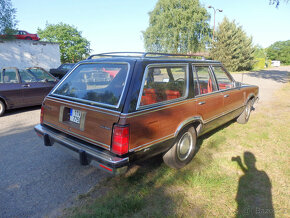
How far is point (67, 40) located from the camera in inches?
2067

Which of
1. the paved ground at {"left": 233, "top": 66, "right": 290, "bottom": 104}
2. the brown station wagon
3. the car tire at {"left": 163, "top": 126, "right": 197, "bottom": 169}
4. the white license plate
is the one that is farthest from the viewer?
the paved ground at {"left": 233, "top": 66, "right": 290, "bottom": 104}

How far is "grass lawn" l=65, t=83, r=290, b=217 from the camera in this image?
2398 millimetres

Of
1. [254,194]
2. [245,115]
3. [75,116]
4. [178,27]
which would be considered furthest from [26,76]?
[178,27]

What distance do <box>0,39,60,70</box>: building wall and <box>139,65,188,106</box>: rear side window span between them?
21.8m

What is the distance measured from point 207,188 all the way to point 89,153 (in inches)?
65.8

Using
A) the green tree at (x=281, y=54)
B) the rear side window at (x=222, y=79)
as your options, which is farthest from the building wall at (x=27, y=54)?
the green tree at (x=281, y=54)

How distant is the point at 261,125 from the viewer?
543 cm

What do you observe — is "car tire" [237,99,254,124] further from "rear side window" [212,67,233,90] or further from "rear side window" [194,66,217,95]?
"rear side window" [194,66,217,95]

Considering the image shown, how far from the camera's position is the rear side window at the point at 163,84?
8.60ft

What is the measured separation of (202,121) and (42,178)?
Answer: 8.91 feet

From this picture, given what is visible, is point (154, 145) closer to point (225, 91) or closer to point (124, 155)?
point (124, 155)

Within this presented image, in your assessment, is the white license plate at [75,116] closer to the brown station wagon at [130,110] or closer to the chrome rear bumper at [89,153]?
the brown station wagon at [130,110]

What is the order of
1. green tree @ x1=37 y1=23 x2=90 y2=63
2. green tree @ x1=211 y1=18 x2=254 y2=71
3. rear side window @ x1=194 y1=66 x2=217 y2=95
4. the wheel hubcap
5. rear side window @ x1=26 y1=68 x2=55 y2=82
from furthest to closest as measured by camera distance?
green tree @ x1=37 y1=23 x2=90 y2=63, green tree @ x1=211 y1=18 x2=254 y2=71, rear side window @ x1=26 y1=68 x2=55 y2=82, rear side window @ x1=194 y1=66 x2=217 y2=95, the wheel hubcap

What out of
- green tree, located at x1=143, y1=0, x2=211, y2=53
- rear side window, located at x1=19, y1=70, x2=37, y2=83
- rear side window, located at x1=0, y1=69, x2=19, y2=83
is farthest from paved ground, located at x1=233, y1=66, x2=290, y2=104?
green tree, located at x1=143, y1=0, x2=211, y2=53
